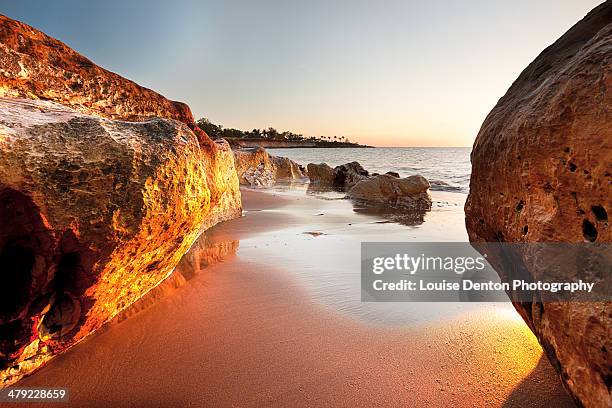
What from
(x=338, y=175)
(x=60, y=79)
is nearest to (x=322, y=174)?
(x=338, y=175)

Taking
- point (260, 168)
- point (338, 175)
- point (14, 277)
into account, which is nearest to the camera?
point (14, 277)

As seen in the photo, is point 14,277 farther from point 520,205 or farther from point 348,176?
point 348,176

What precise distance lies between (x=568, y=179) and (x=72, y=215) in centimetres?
261

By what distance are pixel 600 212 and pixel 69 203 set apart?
2.67 metres

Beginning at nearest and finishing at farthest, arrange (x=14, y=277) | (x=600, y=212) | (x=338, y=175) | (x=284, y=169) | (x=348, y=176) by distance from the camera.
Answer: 1. (x=600, y=212)
2. (x=14, y=277)
3. (x=348, y=176)
4. (x=338, y=175)
5. (x=284, y=169)

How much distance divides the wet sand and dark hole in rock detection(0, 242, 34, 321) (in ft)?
1.66

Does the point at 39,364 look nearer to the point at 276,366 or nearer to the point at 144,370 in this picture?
the point at 144,370

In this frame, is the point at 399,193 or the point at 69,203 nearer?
the point at 69,203

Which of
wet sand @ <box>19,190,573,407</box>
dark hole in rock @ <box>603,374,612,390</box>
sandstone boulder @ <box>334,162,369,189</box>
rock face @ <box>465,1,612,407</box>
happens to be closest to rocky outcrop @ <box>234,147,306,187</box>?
sandstone boulder @ <box>334,162,369,189</box>

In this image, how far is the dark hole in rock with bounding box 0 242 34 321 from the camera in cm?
183

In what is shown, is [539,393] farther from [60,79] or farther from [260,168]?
[260,168]

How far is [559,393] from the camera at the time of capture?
6.35 ft

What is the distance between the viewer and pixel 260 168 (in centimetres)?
1936

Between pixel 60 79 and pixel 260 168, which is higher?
pixel 60 79
